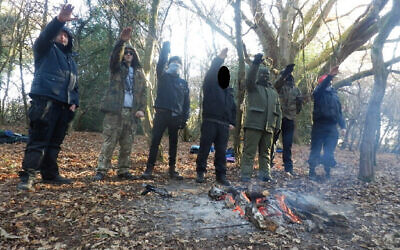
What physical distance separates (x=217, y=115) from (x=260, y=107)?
2.88ft

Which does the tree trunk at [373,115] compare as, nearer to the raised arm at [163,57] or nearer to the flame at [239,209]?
the flame at [239,209]

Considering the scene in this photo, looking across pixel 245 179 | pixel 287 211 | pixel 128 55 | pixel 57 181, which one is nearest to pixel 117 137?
pixel 57 181

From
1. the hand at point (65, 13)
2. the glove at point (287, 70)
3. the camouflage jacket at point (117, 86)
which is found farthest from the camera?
the glove at point (287, 70)

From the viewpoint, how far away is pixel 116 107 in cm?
481

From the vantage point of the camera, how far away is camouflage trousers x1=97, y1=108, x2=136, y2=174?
483cm

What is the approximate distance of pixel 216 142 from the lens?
5.22m

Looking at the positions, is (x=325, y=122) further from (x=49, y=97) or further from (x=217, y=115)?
(x=49, y=97)

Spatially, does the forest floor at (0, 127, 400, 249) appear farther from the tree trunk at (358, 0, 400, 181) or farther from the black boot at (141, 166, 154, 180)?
the tree trunk at (358, 0, 400, 181)

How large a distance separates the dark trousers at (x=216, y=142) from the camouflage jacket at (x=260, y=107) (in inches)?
21.8

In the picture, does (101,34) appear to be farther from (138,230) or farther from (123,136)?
(138,230)

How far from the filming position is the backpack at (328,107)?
233 inches

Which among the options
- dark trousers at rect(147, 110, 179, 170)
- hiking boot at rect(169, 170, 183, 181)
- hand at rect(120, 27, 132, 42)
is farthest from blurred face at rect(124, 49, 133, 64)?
hiking boot at rect(169, 170, 183, 181)

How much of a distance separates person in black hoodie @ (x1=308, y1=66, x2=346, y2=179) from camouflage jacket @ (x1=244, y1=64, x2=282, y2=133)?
119cm

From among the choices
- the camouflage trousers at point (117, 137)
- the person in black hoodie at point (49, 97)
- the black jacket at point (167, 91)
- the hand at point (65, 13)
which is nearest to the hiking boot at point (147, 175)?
the camouflage trousers at point (117, 137)
